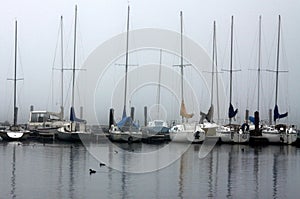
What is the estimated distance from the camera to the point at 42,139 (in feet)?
249

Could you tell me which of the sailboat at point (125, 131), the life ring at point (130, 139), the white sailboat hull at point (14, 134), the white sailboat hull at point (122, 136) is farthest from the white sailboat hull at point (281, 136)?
the white sailboat hull at point (14, 134)

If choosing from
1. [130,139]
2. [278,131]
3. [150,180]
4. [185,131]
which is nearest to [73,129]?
[130,139]

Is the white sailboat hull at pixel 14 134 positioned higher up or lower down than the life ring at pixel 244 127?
lower down

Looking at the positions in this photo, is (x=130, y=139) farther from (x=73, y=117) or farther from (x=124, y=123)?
(x=73, y=117)

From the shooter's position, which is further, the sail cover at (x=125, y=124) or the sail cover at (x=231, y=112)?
the sail cover at (x=231, y=112)

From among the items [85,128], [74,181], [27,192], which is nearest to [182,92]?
[85,128]

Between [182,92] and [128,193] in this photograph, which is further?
[182,92]

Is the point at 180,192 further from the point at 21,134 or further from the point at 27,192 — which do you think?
the point at 21,134

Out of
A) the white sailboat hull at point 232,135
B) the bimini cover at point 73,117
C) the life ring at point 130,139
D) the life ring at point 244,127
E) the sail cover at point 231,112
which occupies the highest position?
the sail cover at point 231,112

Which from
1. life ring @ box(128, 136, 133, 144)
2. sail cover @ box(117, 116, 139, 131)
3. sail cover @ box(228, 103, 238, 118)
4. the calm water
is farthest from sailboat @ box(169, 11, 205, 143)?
the calm water

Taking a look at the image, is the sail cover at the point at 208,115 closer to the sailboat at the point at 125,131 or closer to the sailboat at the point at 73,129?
the sailboat at the point at 125,131

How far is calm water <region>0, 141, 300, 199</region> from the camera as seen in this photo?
25.2 m

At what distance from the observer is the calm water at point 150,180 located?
990 inches

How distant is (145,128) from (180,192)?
49152mm
